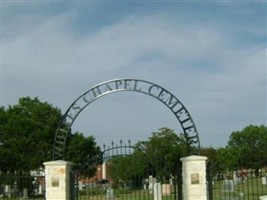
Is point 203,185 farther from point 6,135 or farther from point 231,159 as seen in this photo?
point 231,159

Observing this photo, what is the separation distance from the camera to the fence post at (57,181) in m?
16.1

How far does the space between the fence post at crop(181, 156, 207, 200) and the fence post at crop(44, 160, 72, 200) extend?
3745 millimetres

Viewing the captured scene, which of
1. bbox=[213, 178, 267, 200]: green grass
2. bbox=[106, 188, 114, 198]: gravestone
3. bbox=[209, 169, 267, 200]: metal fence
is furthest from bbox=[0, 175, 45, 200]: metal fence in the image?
bbox=[213, 178, 267, 200]: green grass

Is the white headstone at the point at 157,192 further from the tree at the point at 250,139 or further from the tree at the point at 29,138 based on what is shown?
the tree at the point at 250,139

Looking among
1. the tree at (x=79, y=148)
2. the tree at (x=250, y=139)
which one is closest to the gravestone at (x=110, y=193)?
the tree at (x=79, y=148)

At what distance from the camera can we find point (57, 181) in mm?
16250

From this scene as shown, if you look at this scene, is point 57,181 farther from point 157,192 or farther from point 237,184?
point 157,192

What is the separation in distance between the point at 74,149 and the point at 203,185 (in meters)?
36.7

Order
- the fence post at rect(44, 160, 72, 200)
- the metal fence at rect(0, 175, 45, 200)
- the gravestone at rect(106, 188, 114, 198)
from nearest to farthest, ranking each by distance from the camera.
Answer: the fence post at rect(44, 160, 72, 200)
the metal fence at rect(0, 175, 45, 200)
the gravestone at rect(106, 188, 114, 198)

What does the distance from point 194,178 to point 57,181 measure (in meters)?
4.36

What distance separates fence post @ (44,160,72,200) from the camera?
53.0 ft

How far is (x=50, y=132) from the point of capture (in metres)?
51.0

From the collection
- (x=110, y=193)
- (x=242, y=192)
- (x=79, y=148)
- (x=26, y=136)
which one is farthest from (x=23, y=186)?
(x=79, y=148)

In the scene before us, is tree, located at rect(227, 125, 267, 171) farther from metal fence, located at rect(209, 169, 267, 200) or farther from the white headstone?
the white headstone
